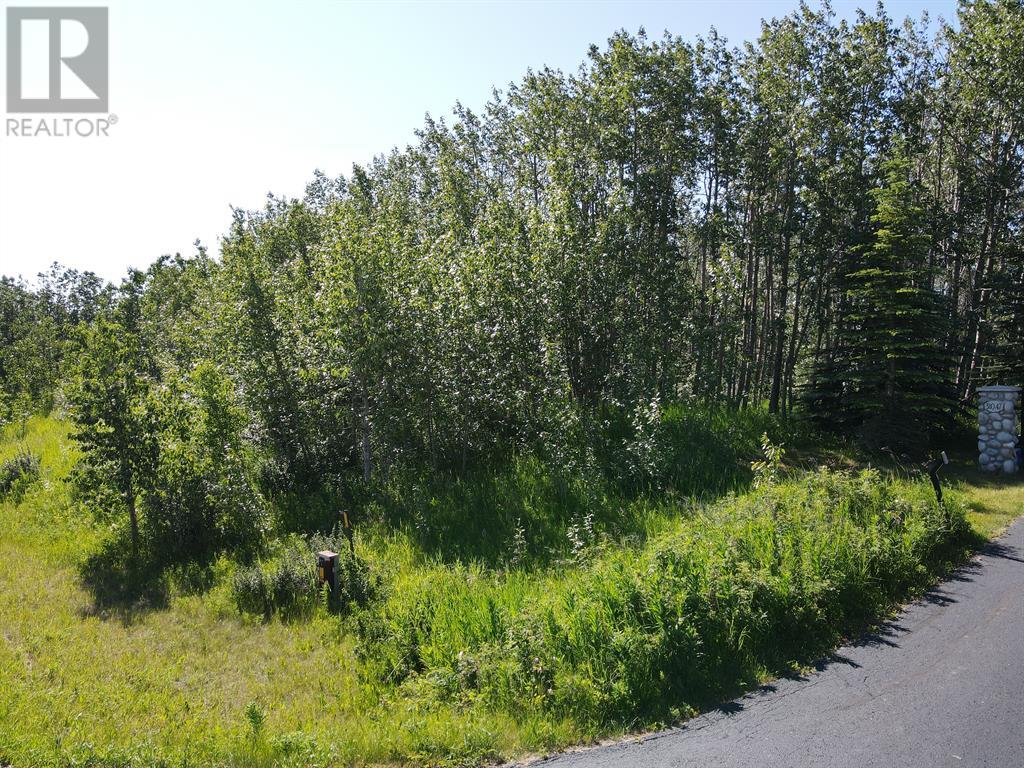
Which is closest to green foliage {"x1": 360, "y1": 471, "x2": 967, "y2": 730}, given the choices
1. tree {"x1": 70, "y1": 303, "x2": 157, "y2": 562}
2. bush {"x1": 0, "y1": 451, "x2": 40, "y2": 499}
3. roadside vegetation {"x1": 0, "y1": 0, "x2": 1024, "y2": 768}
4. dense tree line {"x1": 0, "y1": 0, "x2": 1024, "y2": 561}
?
roadside vegetation {"x1": 0, "y1": 0, "x2": 1024, "y2": 768}

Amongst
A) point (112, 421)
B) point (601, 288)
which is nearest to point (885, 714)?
point (601, 288)

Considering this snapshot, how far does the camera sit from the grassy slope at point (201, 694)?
18.2ft

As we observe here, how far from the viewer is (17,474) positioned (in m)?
15.7

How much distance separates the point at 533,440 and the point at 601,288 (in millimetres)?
4040

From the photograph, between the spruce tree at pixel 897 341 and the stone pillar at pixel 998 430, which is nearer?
the stone pillar at pixel 998 430

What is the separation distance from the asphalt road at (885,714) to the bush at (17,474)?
15.5 meters

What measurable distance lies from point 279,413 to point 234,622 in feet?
21.7

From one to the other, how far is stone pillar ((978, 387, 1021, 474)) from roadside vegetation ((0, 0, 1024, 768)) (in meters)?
0.66

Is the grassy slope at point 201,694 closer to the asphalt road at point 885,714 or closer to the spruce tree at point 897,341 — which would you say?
the asphalt road at point 885,714

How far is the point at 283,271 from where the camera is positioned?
17.5m

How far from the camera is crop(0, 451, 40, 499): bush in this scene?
49.8ft

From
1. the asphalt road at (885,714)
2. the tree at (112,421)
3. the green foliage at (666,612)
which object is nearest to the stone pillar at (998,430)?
the green foliage at (666,612)

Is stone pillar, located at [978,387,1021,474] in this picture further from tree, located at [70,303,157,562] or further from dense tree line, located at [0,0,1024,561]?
tree, located at [70,303,157,562]

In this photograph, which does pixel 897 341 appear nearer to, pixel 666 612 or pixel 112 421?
pixel 666 612
